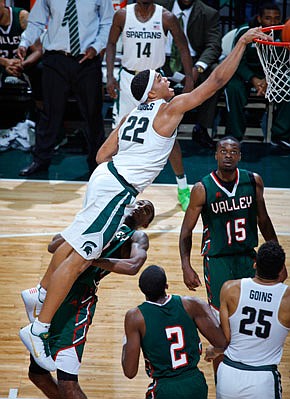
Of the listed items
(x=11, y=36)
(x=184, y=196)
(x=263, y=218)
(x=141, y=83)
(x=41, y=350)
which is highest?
(x=141, y=83)

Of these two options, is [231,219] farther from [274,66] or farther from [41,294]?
[274,66]

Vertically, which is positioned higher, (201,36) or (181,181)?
(201,36)

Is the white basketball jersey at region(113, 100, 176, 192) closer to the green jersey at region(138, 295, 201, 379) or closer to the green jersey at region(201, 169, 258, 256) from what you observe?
the green jersey at region(201, 169, 258, 256)

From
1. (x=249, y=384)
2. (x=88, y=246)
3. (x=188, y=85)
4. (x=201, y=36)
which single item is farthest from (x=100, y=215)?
(x=201, y=36)

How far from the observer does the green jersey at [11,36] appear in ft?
35.8

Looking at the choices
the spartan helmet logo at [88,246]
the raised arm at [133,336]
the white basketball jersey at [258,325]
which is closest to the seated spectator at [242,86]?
the spartan helmet logo at [88,246]

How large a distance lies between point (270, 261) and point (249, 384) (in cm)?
69

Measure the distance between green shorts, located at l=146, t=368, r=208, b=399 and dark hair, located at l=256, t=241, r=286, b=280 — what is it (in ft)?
2.20

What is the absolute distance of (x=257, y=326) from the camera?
4668mm

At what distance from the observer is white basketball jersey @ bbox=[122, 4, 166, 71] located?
364 inches

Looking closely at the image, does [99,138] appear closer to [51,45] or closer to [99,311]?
[51,45]

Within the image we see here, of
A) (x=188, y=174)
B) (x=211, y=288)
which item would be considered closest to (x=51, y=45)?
(x=188, y=174)

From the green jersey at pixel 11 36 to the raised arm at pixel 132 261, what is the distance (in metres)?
6.02

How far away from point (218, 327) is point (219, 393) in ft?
1.23
